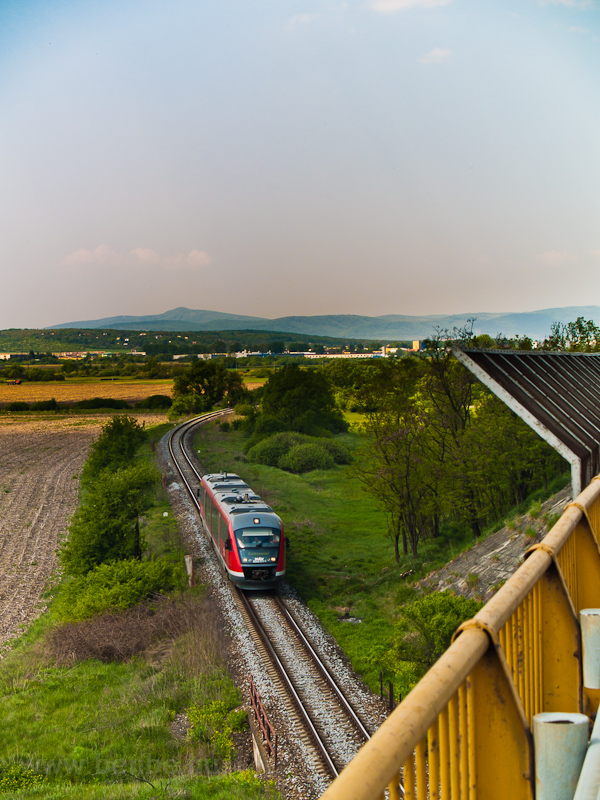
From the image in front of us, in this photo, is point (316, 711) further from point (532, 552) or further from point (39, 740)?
point (532, 552)

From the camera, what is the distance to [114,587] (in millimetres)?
24359

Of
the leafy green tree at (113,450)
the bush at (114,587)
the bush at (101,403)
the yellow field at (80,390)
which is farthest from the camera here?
the yellow field at (80,390)

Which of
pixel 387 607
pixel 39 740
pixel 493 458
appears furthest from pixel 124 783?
pixel 493 458

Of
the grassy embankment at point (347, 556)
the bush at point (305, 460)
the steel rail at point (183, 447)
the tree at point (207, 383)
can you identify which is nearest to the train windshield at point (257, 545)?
the grassy embankment at point (347, 556)

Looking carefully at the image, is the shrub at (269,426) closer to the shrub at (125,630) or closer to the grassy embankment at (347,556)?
the grassy embankment at (347,556)

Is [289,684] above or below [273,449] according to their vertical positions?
above

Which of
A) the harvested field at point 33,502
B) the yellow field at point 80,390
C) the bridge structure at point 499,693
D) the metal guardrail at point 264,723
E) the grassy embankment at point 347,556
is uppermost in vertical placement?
the bridge structure at point 499,693

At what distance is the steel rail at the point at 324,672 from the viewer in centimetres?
1437

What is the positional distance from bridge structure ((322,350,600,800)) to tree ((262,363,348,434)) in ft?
218

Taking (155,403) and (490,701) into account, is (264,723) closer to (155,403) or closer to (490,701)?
(490,701)

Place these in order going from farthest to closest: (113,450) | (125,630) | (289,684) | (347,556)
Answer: (113,450), (347,556), (125,630), (289,684)

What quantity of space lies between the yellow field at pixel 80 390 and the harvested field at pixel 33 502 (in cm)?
2813

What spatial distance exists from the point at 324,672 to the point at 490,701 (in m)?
15.8

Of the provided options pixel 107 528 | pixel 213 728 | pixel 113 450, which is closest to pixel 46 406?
pixel 113 450
